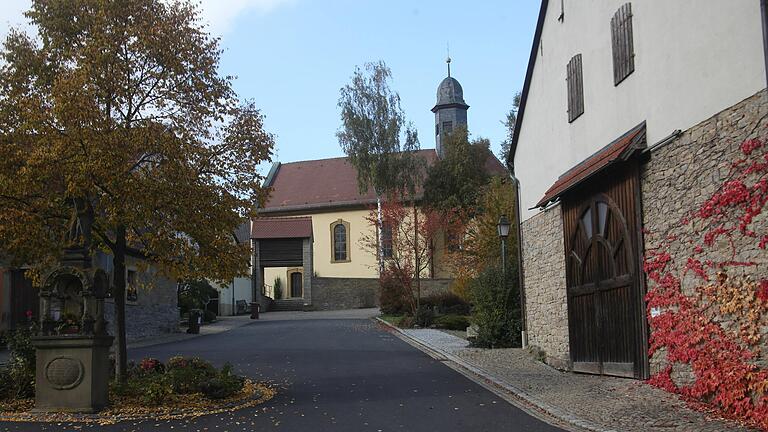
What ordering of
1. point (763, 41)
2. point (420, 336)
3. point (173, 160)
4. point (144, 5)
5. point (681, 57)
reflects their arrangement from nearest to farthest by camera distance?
point (763, 41) → point (681, 57) → point (173, 160) → point (144, 5) → point (420, 336)

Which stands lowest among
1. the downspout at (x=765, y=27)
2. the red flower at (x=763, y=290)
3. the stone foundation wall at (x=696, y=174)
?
the red flower at (x=763, y=290)

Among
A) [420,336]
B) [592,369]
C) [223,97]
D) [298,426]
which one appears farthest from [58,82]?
[420,336]

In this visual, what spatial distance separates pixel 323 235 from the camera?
55.3m

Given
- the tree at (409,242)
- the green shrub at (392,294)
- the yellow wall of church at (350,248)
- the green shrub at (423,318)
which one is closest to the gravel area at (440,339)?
the green shrub at (423,318)

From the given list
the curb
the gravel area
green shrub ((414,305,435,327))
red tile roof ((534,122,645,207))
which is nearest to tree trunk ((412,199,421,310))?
green shrub ((414,305,435,327))

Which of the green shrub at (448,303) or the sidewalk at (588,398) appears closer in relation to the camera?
the sidewalk at (588,398)

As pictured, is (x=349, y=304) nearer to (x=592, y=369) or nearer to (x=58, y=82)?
(x=592, y=369)

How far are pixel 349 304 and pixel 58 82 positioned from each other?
128ft

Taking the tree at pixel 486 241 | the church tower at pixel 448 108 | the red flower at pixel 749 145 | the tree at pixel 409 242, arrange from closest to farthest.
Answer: the red flower at pixel 749 145 < the tree at pixel 486 241 < the tree at pixel 409 242 < the church tower at pixel 448 108

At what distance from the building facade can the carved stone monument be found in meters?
7.95

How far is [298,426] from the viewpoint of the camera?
9.04 meters

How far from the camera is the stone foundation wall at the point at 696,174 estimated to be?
27.6 ft

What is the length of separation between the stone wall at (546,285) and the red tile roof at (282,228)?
107 feet

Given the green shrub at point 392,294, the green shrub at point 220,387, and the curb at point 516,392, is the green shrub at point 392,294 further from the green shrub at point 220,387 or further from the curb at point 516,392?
the green shrub at point 220,387
